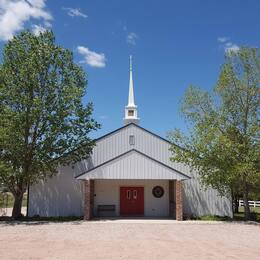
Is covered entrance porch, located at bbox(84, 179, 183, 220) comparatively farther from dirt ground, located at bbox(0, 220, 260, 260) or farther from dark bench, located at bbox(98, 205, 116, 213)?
dirt ground, located at bbox(0, 220, 260, 260)

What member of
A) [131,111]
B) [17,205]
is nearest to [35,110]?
[17,205]

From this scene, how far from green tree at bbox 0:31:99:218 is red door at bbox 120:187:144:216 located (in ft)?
16.4

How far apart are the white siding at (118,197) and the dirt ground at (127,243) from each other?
7.61 meters

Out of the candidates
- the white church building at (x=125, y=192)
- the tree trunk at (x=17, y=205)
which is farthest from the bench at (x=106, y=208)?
the tree trunk at (x=17, y=205)

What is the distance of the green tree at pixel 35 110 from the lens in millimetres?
22875

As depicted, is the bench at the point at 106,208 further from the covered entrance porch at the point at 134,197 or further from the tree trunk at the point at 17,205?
the tree trunk at the point at 17,205

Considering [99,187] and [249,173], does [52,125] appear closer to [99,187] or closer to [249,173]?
[99,187]

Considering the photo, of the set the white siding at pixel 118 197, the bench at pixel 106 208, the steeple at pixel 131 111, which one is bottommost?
the bench at pixel 106 208

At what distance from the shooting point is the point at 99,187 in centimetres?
2702

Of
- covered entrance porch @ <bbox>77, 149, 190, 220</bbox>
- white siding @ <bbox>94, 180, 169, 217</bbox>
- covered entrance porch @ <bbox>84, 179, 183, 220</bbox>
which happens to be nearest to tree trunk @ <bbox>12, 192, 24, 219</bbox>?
covered entrance porch @ <bbox>77, 149, 190, 220</bbox>

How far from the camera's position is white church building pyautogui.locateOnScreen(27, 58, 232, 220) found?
26125 mm

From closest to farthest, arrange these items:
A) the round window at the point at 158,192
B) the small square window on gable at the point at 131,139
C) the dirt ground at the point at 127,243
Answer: the dirt ground at the point at 127,243 < the round window at the point at 158,192 < the small square window on gable at the point at 131,139

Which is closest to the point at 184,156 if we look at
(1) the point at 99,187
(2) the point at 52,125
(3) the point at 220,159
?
(3) the point at 220,159

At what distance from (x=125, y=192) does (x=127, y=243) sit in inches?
521
